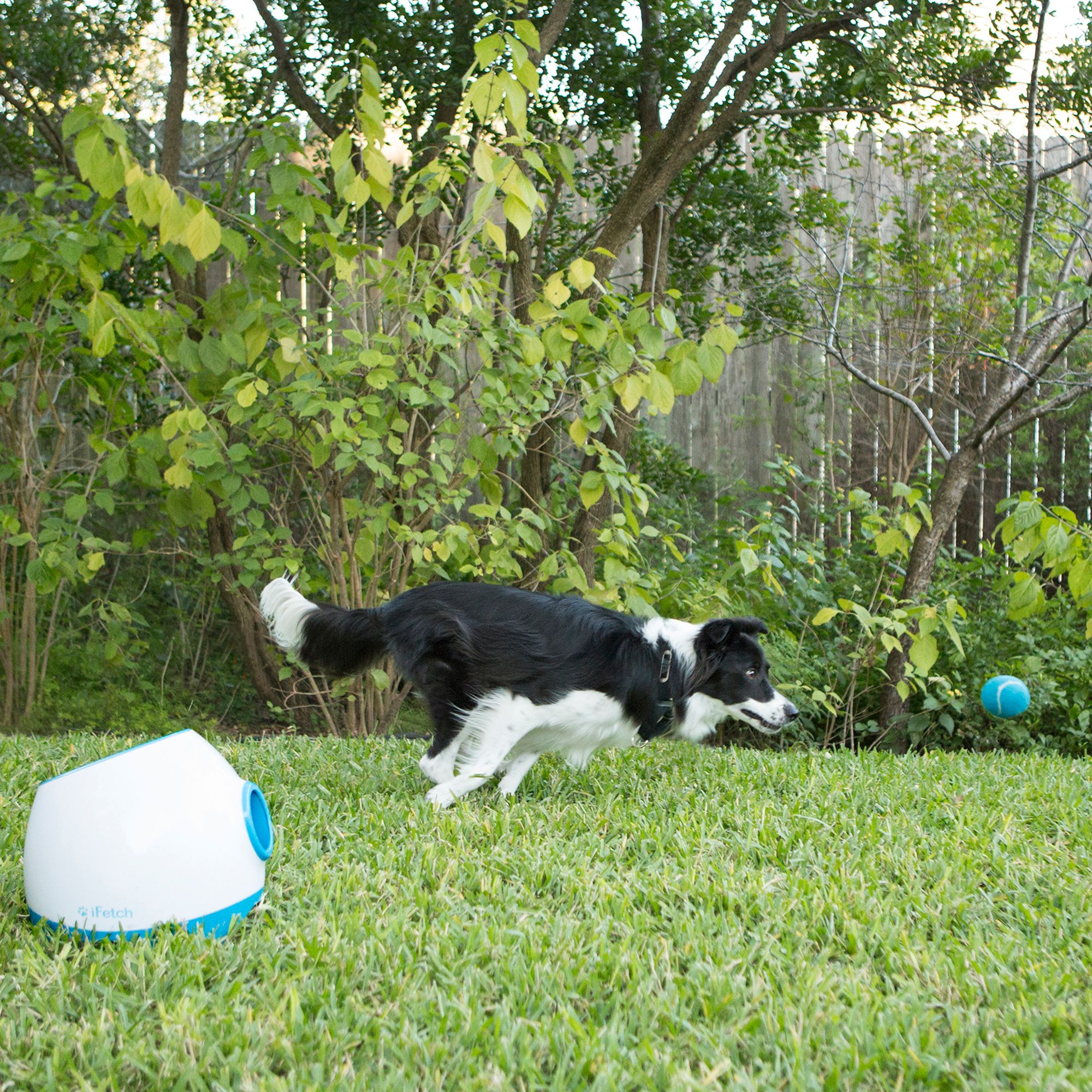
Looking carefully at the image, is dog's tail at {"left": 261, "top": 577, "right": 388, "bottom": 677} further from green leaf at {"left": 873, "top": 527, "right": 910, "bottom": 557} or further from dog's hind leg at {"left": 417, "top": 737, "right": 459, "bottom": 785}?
green leaf at {"left": 873, "top": 527, "right": 910, "bottom": 557}

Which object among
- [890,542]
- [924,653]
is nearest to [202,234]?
[890,542]

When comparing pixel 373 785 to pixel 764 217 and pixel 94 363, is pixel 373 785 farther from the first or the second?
pixel 764 217

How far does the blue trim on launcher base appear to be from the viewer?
2230 millimetres

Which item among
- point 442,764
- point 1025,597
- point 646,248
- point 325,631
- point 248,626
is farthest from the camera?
point 646,248

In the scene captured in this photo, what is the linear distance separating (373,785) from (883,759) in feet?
7.27

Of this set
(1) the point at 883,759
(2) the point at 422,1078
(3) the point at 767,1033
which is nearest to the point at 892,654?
(1) the point at 883,759

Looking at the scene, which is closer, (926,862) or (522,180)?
(926,862)

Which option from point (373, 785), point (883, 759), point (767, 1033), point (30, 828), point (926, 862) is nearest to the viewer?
point (767, 1033)

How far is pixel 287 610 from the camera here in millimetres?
3707

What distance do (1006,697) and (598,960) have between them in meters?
3.62

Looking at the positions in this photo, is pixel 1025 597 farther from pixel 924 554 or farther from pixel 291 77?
pixel 291 77

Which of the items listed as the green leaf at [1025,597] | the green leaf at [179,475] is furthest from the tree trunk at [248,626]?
the green leaf at [1025,597]

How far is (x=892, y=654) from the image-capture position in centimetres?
536

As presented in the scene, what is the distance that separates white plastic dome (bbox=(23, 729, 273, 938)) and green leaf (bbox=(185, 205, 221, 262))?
2086 millimetres
